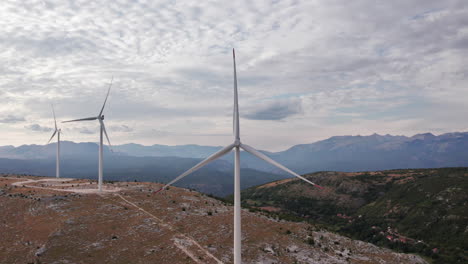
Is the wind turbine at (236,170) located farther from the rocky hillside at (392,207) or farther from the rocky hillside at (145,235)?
the rocky hillside at (392,207)

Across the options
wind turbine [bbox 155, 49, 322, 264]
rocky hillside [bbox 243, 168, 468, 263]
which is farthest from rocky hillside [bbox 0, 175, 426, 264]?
rocky hillside [bbox 243, 168, 468, 263]

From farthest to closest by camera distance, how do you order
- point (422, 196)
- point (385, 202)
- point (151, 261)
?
point (385, 202) → point (422, 196) → point (151, 261)

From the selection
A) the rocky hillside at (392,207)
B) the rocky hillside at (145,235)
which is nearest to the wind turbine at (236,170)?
the rocky hillside at (145,235)

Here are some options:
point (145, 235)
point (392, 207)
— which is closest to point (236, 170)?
point (145, 235)

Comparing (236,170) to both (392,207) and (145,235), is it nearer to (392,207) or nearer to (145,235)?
(145,235)

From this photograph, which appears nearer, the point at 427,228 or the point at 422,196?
the point at 427,228

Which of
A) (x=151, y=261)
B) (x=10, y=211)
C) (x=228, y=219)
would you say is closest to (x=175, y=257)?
(x=151, y=261)

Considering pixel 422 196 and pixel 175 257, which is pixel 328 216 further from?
pixel 175 257
